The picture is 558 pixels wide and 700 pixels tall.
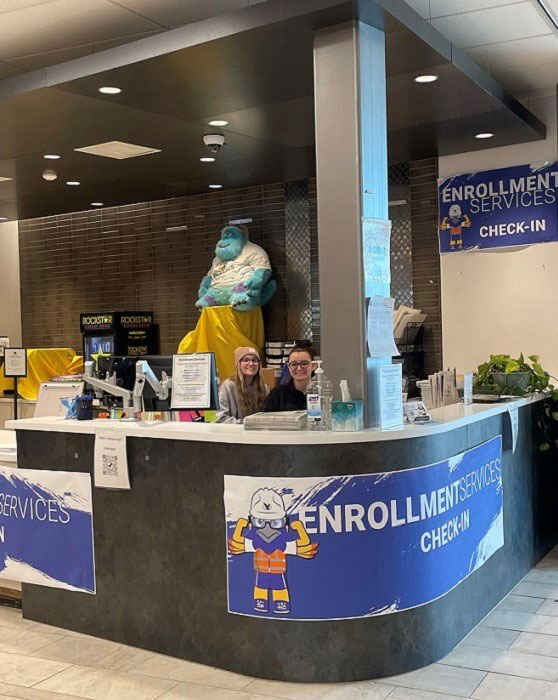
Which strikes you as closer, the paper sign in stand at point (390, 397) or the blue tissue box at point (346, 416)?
the blue tissue box at point (346, 416)

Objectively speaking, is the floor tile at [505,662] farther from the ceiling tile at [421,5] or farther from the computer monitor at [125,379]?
the ceiling tile at [421,5]

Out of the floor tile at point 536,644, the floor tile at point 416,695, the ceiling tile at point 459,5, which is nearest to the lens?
the floor tile at point 416,695

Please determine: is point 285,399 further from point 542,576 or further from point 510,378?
point 542,576

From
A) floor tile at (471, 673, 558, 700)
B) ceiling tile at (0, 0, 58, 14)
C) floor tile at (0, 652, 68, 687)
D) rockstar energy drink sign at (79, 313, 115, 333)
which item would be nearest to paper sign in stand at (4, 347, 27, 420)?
rockstar energy drink sign at (79, 313, 115, 333)

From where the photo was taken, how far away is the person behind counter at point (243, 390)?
5.66m

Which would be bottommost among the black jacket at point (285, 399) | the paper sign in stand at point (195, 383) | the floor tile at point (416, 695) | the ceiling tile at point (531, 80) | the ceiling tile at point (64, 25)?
the floor tile at point (416, 695)

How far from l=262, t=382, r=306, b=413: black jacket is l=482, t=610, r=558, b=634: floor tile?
65.8 inches

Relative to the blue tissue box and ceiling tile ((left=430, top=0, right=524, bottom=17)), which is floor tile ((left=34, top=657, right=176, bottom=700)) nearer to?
the blue tissue box

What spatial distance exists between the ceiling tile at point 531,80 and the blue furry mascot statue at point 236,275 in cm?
285

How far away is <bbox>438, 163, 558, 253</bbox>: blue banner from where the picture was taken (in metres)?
6.64

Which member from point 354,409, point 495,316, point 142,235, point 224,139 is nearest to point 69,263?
point 142,235

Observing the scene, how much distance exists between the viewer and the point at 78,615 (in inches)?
172

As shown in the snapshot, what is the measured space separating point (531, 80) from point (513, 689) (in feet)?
14.8

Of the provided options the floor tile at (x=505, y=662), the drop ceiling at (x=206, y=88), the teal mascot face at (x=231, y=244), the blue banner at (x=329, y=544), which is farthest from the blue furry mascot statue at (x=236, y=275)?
the floor tile at (x=505, y=662)
